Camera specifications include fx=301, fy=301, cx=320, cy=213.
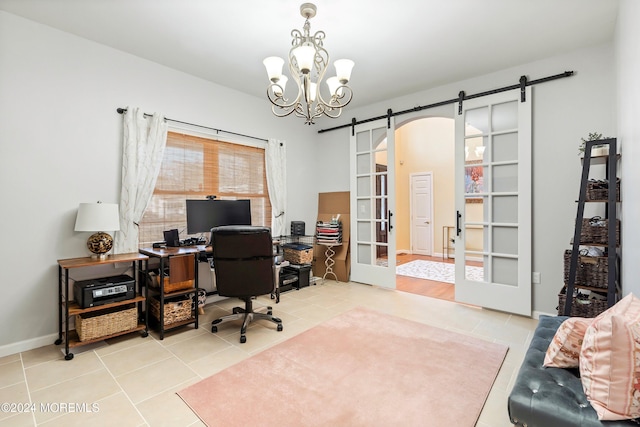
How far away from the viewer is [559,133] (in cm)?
313

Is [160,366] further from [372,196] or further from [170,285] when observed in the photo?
[372,196]

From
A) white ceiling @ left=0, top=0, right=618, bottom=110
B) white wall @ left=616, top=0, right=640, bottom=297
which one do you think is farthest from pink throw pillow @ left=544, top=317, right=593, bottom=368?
white ceiling @ left=0, top=0, right=618, bottom=110

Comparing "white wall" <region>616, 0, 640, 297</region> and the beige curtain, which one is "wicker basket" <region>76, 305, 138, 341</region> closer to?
the beige curtain

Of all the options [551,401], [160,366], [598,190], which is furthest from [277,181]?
[551,401]

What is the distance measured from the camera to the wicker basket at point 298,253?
14.6 ft

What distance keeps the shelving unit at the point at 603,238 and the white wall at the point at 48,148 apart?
4.19 meters

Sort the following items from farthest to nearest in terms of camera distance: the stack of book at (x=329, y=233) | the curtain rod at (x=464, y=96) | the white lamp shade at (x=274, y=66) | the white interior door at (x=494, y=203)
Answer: the stack of book at (x=329, y=233) < the white interior door at (x=494, y=203) < the curtain rod at (x=464, y=96) < the white lamp shade at (x=274, y=66)

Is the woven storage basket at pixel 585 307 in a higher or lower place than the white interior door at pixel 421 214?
lower

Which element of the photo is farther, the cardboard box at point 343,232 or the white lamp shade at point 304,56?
the cardboard box at point 343,232

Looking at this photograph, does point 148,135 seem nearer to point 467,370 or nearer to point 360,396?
point 360,396

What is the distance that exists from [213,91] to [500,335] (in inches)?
165

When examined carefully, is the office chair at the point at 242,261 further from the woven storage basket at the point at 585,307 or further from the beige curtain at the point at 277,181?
the woven storage basket at the point at 585,307

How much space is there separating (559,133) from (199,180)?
159 inches

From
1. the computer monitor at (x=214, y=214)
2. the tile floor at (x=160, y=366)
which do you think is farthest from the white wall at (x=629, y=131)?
the computer monitor at (x=214, y=214)
